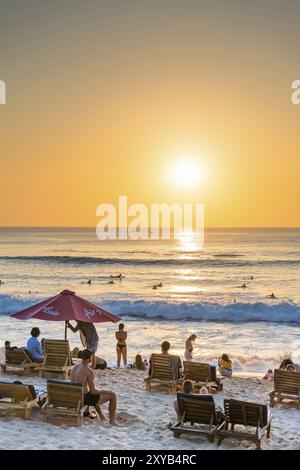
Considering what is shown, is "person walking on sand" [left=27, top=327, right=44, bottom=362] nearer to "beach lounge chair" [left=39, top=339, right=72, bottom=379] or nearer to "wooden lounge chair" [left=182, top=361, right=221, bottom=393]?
"beach lounge chair" [left=39, top=339, right=72, bottom=379]

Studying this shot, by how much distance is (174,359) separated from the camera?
41.3 ft

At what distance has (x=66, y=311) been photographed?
1257 cm

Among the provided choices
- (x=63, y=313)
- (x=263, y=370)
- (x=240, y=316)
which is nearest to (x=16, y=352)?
(x=63, y=313)

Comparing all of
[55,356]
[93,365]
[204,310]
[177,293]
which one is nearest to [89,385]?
[55,356]

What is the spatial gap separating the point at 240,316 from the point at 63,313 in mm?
23616

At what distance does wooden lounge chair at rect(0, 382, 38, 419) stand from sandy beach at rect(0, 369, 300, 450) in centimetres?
18

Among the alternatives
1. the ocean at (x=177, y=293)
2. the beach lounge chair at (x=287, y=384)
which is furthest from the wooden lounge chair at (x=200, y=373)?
the ocean at (x=177, y=293)

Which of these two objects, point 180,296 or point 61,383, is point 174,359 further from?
point 180,296

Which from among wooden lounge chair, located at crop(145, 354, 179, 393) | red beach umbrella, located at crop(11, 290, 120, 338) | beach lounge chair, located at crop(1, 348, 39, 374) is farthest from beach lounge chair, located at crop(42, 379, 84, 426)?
beach lounge chair, located at crop(1, 348, 39, 374)

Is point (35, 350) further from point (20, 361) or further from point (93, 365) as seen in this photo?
point (93, 365)

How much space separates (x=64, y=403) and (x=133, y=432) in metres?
1.29

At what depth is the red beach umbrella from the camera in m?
12.5

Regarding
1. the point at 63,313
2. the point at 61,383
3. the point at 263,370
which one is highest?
the point at 63,313
